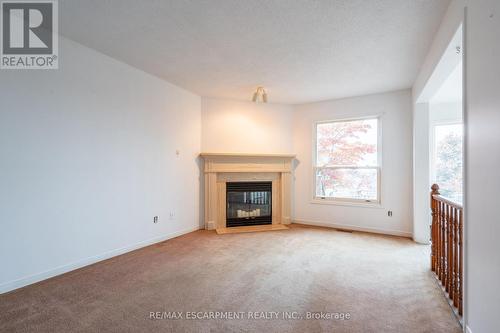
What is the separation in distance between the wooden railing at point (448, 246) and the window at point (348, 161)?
191 centimetres

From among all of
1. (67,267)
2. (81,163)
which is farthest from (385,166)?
(67,267)

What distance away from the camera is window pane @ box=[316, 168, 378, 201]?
16.0ft

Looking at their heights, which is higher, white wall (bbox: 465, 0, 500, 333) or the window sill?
white wall (bbox: 465, 0, 500, 333)

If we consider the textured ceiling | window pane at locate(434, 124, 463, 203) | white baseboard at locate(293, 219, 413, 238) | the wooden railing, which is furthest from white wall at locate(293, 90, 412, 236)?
the wooden railing

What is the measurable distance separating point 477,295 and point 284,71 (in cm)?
318

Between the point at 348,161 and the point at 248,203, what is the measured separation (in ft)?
7.19

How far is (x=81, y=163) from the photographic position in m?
3.00

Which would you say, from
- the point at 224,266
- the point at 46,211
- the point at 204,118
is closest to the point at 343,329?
the point at 224,266

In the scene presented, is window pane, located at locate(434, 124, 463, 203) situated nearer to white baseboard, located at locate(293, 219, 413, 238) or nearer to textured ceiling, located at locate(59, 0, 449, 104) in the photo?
white baseboard, located at locate(293, 219, 413, 238)

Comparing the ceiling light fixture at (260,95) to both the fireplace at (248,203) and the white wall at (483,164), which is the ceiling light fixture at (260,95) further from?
the white wall at (483,164)

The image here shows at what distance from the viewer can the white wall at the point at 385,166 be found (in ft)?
14.9

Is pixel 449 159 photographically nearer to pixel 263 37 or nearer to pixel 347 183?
pixel 347 183

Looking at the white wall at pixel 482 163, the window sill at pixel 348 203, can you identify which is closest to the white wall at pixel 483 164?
the white wall at pixel 482 163

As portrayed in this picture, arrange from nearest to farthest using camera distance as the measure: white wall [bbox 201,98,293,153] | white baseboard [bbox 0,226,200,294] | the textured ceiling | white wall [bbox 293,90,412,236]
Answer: the textured ceiling, white baseboard [bbox 0,226,200,294], white wall [bbox 293,90,412,236], white wall [bbox 201,98,293,153]
